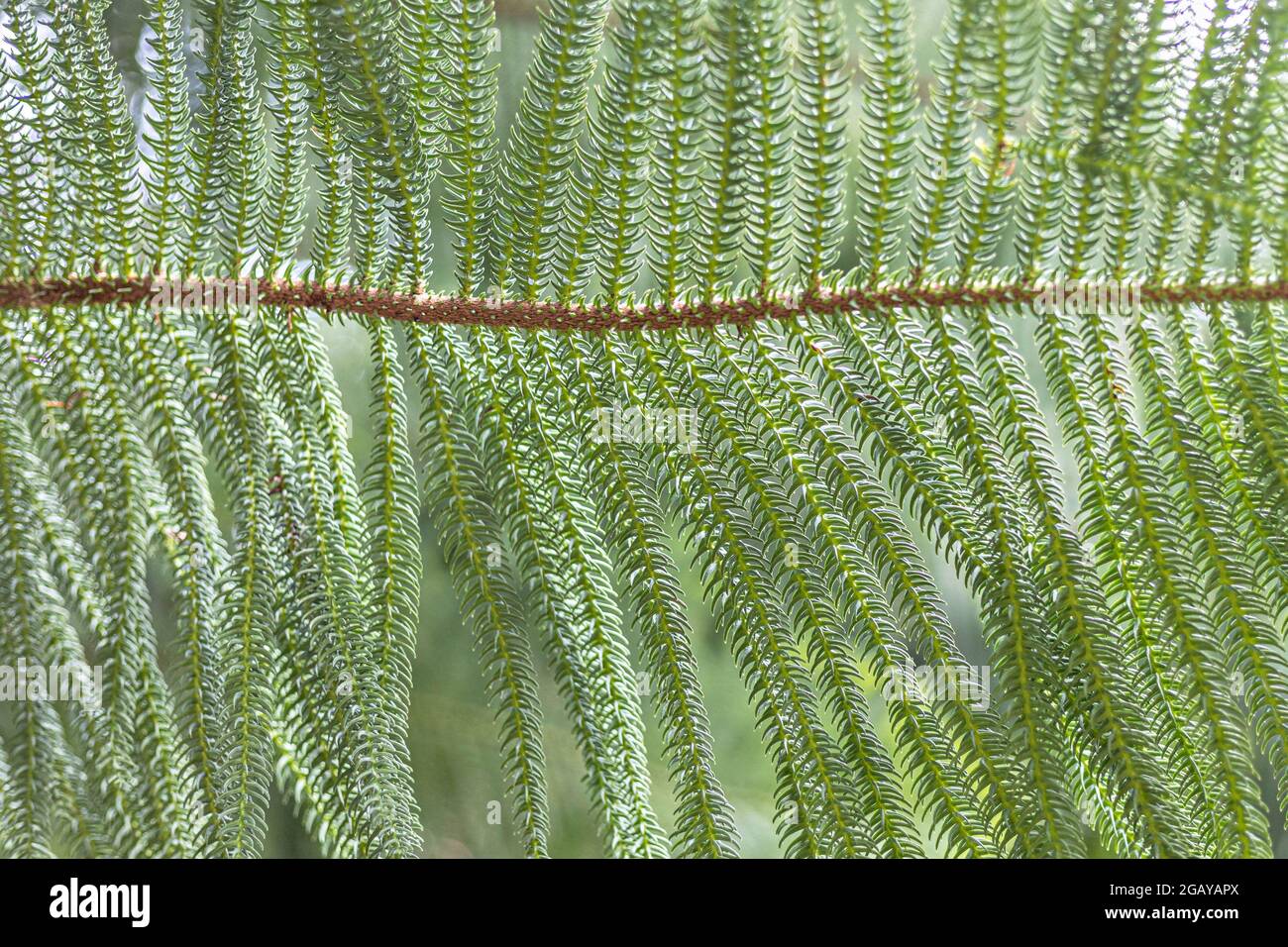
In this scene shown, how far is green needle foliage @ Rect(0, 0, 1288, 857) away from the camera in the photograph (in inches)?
24.6

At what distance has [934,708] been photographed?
0.66 metres

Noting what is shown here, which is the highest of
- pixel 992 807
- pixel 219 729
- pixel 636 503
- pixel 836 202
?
pixel 836 202

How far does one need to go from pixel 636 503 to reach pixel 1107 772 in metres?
0.43

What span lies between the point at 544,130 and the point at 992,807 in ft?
1.92

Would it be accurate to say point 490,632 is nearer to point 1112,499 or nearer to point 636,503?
point 636,503

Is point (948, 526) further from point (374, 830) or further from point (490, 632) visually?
point (374, 830)

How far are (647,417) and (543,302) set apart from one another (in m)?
0.12

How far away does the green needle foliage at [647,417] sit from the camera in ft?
2.05

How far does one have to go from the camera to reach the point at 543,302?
0.71 m

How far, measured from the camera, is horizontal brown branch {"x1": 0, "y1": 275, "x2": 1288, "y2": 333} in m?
0.66

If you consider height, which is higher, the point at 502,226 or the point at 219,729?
the point at 502,226

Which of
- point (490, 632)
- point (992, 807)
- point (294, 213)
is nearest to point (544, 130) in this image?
point (294, 213)

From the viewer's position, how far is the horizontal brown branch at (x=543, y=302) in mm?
655
